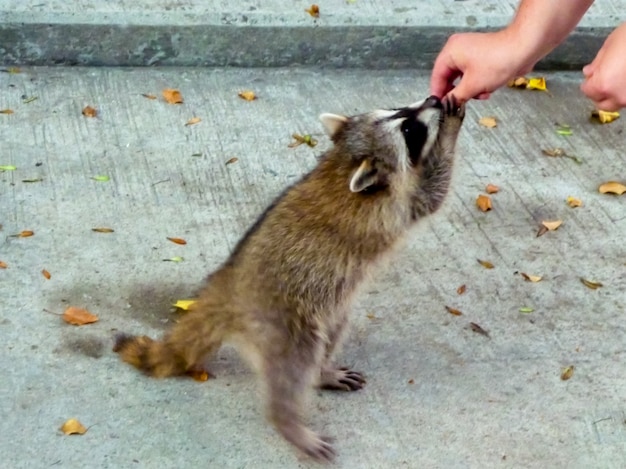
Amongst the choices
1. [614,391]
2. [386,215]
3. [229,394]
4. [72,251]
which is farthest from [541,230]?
[72,251]

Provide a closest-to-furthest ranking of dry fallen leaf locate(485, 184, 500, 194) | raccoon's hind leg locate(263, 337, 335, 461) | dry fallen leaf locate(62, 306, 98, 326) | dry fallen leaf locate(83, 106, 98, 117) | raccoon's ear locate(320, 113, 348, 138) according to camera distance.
→ raccoon's hind leg locate(263, 337, 335, 461) → raccoon's ear locate(320, 113, 348, 138) → dry fallen leaf locate(62, 306, 98, 326) → dry fallen leaf locate(485, 184, 500, 194) → dry fallen leaf locate(83, 106, 98, 117)

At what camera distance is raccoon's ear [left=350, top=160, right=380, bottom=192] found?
3.19 m

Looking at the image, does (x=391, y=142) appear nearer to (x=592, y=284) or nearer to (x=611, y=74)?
(x=611, y=74)

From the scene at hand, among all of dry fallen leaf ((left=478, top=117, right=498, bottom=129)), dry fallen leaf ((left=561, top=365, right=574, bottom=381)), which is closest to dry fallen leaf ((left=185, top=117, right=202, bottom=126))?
dry fallen leaf ((left=478, top=117, right=498, bottom=129))

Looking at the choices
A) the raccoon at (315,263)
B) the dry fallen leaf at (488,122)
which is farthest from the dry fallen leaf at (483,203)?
the raccoon at (315,263)

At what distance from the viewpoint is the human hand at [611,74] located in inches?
103

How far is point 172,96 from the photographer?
16.8 feet

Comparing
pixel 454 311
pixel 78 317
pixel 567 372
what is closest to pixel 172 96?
pixel 78 317

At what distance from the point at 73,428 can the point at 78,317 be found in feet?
1.87

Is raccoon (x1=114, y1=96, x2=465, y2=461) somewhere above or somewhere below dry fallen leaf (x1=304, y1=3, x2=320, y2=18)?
above

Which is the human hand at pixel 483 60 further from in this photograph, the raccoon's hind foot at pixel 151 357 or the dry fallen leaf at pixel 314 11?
the dry fallen leaf at pixel 314 11

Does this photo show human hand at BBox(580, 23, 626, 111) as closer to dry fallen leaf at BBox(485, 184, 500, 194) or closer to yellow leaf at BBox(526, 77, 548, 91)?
dry fallen leaf at BBox(485, 184, 500, 194)

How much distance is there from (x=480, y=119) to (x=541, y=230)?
979 mm

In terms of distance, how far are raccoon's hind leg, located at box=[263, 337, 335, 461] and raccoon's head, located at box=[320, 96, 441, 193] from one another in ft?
1.85
